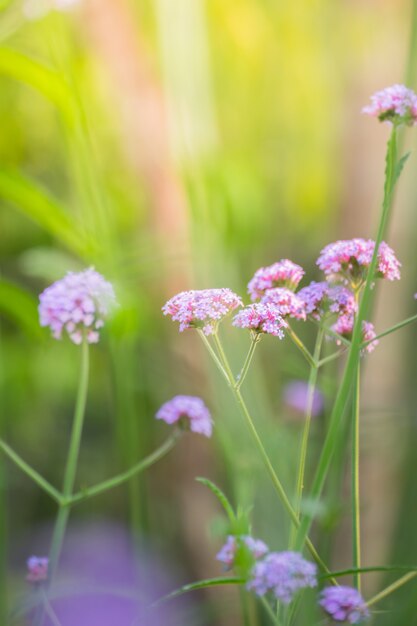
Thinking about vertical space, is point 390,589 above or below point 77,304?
below

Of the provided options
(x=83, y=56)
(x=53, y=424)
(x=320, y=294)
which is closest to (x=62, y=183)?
(x=83, y=56)

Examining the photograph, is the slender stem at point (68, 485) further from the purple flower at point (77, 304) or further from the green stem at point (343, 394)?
the green stem at point (343, 394)

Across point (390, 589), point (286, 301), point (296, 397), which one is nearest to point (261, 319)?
point (286, 301)

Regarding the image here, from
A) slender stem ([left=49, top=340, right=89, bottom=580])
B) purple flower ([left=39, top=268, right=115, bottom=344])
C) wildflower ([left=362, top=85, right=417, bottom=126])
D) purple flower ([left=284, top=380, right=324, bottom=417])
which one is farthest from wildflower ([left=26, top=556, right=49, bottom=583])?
purple flower ([left=284, top=380, right=324, bottom=417])

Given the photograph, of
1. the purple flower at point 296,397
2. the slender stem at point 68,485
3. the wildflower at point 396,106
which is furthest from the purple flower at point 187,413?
the purple flower at point 296,397

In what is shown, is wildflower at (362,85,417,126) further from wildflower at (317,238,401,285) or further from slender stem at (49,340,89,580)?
slender stem at (49,340,89,580)

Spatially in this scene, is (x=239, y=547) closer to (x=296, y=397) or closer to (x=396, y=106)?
(x=396, y=106)
